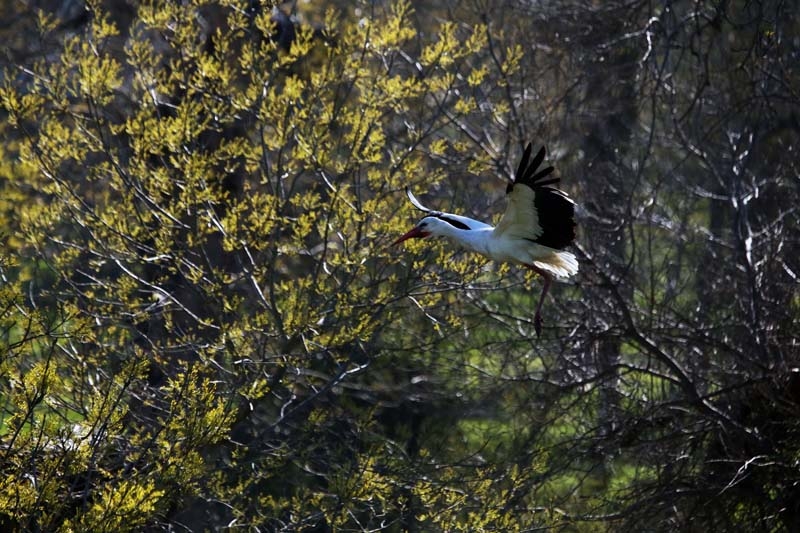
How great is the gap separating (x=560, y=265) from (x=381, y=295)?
143 cm

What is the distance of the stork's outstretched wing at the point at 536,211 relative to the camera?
711 cm

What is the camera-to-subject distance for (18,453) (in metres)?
6.89

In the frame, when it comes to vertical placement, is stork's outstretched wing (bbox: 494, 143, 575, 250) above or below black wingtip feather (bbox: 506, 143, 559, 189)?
below

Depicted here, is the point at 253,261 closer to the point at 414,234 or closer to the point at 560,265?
the point at 414,234

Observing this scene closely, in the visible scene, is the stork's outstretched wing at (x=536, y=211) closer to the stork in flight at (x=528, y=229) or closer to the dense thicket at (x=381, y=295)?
the stork in flight at (x=528, y=229)

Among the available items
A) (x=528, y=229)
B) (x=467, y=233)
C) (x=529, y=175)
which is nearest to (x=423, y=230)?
(x=467, y=233)

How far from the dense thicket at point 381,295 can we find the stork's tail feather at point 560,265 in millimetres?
672

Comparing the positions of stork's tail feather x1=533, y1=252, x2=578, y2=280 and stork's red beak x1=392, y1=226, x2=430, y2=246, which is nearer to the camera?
stork's tail feather x1=533, y1=252, x2=578, y2=280

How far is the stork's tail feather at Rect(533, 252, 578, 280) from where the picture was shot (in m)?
8.29

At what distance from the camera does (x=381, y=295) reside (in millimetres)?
8773

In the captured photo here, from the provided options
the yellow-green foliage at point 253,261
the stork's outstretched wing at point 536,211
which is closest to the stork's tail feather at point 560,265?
the stork's outstretched wing at point 536,211

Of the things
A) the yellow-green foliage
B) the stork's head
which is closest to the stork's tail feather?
the yellow-green foliage

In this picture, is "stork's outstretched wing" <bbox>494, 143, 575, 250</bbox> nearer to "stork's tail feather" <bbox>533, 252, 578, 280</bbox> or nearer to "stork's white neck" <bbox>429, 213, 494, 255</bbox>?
"stork's white neck" <bbox>429, 213, 494, 255</bbox>

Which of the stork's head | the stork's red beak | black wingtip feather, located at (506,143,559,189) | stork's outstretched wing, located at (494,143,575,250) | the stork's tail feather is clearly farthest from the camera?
the stork's red beak
